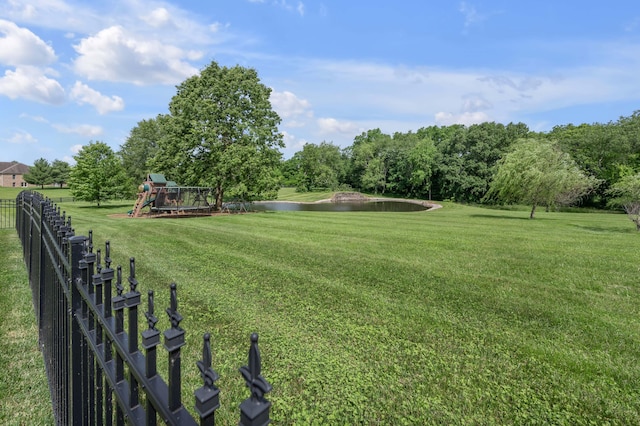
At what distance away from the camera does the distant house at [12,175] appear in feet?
249

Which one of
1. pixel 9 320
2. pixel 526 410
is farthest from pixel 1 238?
pixel 526 410

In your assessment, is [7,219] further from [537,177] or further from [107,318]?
[537,177]

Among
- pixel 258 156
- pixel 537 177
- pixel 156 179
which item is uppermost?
pixel 258 156

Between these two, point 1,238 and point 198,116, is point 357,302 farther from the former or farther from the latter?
point 198,116

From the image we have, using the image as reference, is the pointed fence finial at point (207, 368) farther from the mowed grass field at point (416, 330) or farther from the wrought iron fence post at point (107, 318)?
the mowed grass field at point (416, 330)

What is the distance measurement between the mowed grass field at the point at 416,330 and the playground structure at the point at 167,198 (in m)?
12.6

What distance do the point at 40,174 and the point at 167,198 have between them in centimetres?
6983

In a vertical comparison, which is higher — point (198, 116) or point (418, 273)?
point (198, 116)

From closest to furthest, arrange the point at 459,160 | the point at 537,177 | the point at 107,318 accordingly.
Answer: the point at 107,318
the point at 537,177
the point at 459,160

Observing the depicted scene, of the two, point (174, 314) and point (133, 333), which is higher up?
point (174, 314)

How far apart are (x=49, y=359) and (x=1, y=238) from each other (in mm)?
9820

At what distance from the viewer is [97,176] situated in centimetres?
2773

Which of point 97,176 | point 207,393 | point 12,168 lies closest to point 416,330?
point 207,393

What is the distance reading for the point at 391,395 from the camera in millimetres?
3070
